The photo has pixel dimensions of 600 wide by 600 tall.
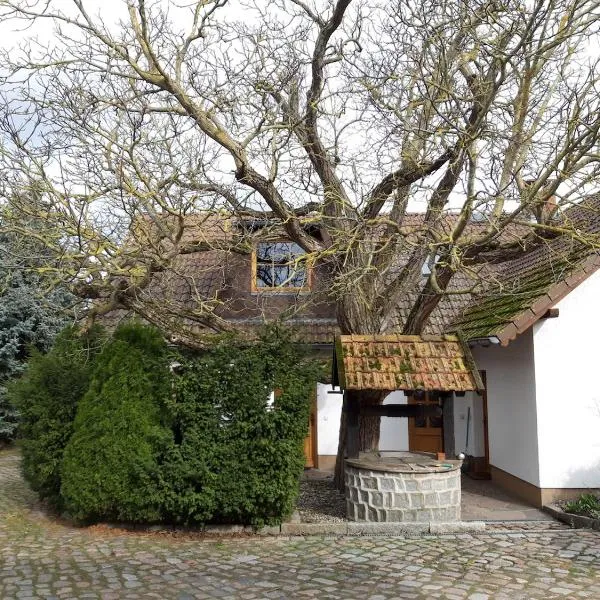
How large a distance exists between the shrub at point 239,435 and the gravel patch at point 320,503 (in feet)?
2.30

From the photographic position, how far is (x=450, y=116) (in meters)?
8.64

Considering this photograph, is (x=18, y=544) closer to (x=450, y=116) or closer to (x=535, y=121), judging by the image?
(x=450, y=116)

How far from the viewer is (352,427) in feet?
29.1

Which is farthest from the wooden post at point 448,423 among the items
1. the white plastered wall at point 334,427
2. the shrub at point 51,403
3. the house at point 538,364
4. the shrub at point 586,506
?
the shrub at point 51,403

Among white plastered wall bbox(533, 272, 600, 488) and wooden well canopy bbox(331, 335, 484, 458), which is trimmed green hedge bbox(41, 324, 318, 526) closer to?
wooden well canopy bbox(331, 335, 484, 458)

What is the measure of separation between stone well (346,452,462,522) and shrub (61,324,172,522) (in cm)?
270

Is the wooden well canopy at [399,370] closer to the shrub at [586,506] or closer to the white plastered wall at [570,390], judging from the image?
the white plastered wall at [570,390]

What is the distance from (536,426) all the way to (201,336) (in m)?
5.28

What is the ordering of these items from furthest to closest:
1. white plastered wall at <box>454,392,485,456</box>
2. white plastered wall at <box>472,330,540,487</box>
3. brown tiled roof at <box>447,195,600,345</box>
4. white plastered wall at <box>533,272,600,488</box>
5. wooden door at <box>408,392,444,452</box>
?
wooden door at <box>408,392,444,452</box>, white plastered wall at <box>454,392,485,456</box>, white plastered wall at <box>472,330,540,487</box>, white plastered wall at <box>533,272,600,488</box>, brown tiled roof at <box>447,195,600,345</box>

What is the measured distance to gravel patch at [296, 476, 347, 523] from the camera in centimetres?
870

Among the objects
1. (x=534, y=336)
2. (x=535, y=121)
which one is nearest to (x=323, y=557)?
(x=534, y=336)

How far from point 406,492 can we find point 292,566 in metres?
2.11

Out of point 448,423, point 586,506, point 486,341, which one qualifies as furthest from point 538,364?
point 586,506

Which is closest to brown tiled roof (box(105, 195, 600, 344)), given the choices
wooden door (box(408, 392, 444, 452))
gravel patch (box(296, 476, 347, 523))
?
wooden door (box(408, 392, 444, 452))
